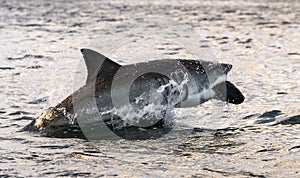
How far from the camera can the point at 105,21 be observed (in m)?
28.4

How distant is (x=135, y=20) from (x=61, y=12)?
17.4ft

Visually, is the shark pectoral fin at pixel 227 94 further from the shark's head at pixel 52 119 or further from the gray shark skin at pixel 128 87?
the shark's head at pixel 52 119

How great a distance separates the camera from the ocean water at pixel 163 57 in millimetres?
8766

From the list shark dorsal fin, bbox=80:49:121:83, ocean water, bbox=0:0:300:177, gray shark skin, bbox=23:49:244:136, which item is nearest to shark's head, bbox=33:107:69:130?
gray shark skin, bbox=23:49:244:136

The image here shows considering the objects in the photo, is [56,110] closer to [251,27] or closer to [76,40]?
[76,40]

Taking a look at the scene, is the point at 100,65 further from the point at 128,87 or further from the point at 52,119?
the point at 52,119

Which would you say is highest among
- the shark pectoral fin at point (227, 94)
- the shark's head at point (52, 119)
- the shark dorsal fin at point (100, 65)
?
the shark dorsal fin at point (100, 65)

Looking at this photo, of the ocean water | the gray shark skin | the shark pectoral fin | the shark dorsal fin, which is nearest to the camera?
the ocean water

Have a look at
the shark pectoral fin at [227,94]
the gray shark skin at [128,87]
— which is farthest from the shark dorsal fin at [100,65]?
the shark pectoral fin at [227,94]

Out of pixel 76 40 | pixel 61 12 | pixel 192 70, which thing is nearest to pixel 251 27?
pixel 76 40

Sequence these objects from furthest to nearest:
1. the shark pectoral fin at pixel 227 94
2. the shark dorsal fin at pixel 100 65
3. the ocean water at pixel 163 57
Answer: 1. the shark pectoral fin at pixel 227 94
2. the shark dorsal fin at pixel 100 65
3. the ocean water at pixel 163 57

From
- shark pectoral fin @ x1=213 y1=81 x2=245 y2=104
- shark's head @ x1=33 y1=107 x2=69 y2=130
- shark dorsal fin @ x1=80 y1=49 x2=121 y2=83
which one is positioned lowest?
shark's head @ x1=33 y1=107 x2=69 y2=130

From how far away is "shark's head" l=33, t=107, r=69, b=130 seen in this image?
10.3 metres

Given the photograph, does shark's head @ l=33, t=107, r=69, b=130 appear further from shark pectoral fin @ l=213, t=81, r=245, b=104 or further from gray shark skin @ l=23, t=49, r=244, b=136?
shark pectoral fin @ l=213, t=81, r=245, b=104
